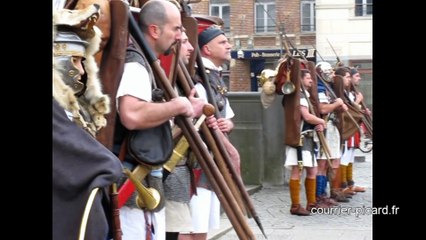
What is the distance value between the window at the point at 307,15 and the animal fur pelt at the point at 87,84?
2610 centimetres

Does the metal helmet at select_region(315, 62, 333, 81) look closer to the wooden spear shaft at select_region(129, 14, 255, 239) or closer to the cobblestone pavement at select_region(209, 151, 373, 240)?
the cobblestone pavement at select_region(209, 151, 373, 240)

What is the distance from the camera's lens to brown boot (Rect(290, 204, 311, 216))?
8.62 meters

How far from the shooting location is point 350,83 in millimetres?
→ 10812

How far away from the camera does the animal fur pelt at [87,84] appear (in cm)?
272

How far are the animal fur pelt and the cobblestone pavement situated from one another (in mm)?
4057

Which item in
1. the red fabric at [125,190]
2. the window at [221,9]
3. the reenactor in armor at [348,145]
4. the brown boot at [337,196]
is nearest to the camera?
the red fabric at [125,190]

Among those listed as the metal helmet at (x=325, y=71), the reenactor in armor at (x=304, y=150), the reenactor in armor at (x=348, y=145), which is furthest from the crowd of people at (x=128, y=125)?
the reenactor in armor at (x=348, y=145)

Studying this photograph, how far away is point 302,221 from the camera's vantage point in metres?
8.27

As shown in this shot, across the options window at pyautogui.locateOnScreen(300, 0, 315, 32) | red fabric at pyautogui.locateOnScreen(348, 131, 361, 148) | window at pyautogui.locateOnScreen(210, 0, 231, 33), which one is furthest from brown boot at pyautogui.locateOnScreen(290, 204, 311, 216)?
window at pyautogui.locateOnScreen(210, 0, 231, 33)

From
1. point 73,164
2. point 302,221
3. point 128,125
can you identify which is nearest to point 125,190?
point 128,125

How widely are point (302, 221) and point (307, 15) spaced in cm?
2148

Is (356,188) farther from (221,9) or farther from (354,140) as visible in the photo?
(221,9)

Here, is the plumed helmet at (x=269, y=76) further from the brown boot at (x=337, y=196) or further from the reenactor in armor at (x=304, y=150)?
the brown boot at (x=337, y=196)
